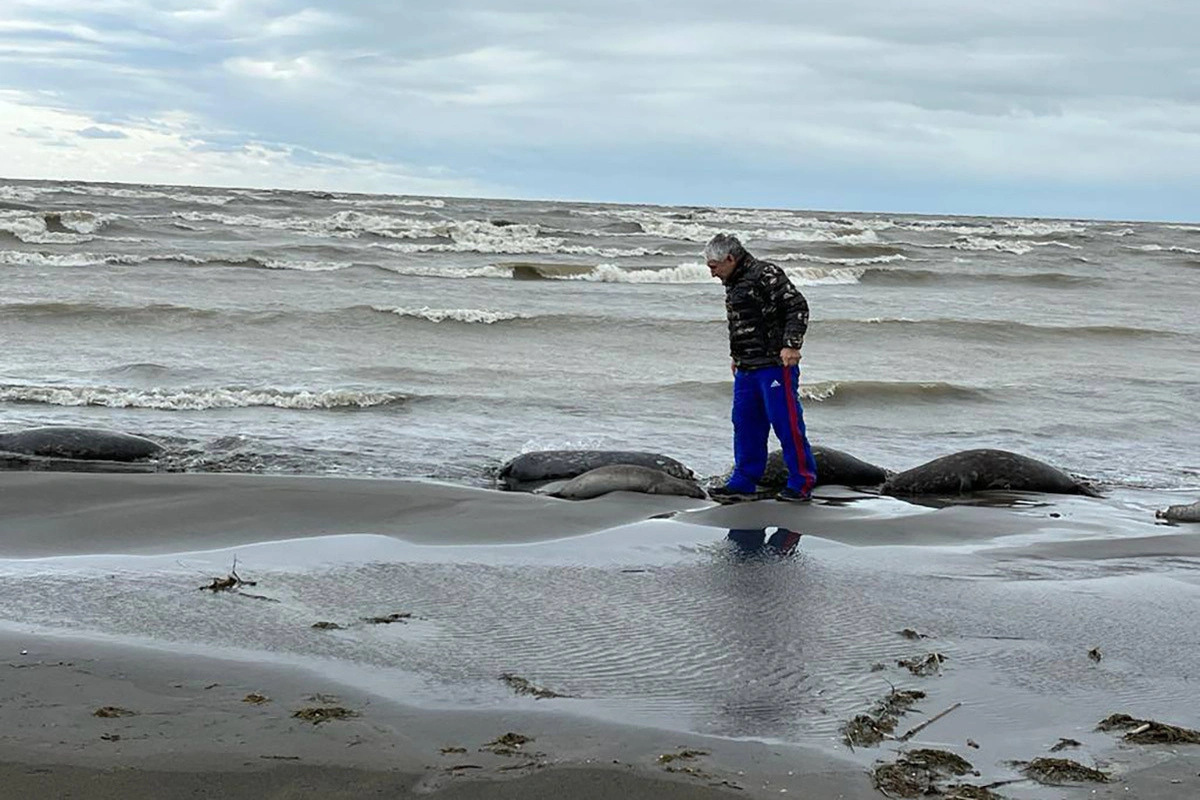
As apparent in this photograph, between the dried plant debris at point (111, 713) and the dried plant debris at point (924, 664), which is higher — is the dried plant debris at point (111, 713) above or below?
above

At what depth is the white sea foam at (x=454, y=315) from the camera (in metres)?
21.0

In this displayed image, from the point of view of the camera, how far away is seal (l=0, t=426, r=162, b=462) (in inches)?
392

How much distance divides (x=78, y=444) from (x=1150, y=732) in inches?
313

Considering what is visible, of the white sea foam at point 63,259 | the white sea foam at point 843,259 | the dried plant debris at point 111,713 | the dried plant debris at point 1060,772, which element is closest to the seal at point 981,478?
the dried plant debris at point 1060,772

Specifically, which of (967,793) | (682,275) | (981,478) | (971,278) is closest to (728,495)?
(981,478)

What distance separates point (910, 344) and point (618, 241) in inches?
802

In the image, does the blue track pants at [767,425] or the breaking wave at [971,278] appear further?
the breaking wave at [971,278]

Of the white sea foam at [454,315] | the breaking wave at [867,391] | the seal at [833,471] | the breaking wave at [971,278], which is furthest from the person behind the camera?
the breaking wave at [971,278]

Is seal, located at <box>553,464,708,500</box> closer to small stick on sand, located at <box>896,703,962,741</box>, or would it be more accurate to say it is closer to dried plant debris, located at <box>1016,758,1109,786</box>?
small stick on sand, located at <box>896,703,962,741</box>

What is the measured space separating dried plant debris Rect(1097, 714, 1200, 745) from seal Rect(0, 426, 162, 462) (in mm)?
7492

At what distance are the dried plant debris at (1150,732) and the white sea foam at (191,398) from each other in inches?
373

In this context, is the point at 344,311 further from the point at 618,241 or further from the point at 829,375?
the point at 618,241

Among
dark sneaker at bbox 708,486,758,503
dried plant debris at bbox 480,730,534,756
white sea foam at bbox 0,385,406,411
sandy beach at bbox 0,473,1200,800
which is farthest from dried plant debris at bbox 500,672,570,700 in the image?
white sea foam at bbox 0,385,406,411

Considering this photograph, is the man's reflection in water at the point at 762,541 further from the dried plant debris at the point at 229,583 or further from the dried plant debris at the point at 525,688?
A: the dried plant debris at the point at 525,688
